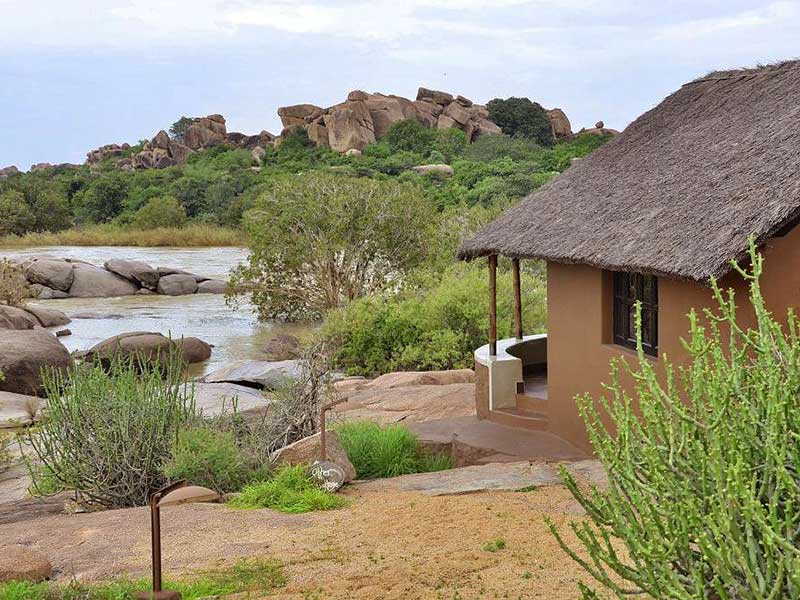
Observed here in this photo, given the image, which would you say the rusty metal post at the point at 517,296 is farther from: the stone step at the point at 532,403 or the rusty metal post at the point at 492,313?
the stone step at the point at 532,403

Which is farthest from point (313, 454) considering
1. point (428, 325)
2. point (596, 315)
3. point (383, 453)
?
point (428, 325)

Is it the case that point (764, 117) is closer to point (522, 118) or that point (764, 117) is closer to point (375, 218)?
point (375, 218)

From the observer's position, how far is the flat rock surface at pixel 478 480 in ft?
30.0

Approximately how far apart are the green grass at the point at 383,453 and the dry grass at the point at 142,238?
40.0 metres

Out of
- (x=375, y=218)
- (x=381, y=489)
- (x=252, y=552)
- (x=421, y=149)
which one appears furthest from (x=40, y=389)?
(x=421, y=149)

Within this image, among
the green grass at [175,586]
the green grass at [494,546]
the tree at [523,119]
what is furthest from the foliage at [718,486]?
the tree at [523,119]

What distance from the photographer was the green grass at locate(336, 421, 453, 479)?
35.2ft

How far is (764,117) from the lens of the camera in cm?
1014

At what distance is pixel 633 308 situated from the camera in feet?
34.0

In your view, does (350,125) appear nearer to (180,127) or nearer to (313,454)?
(180,127)

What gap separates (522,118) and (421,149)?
10909 millimetres

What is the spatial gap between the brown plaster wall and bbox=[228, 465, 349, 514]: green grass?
279cm

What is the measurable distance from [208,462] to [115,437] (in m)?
1.02

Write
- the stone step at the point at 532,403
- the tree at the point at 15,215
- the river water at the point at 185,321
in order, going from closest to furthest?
the stone step at the point at 532,403, the river water at the point at 185,321, the tree at the point at 15,215
